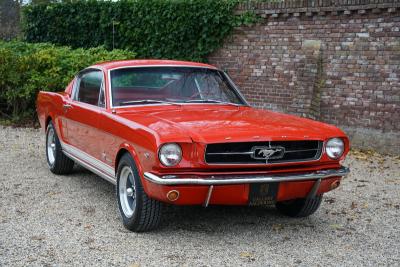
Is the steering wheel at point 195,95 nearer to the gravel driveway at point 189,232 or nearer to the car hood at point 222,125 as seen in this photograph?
the car hood at point 222,125

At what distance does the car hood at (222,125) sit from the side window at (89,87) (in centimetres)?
81

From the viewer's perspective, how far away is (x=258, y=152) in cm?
476

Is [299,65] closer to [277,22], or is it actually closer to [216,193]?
[277,22]

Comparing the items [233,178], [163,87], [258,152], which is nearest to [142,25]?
[163,87]

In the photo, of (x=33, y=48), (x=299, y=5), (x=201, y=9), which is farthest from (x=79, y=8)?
(x=299, y=5)

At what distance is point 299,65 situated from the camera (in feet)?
35.3

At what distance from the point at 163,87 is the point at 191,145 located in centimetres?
169

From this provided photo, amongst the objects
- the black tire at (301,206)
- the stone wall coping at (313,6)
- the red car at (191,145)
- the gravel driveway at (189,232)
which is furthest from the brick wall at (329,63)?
the black tire at (301,206)

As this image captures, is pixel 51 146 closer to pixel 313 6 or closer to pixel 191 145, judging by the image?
pixel 191 145

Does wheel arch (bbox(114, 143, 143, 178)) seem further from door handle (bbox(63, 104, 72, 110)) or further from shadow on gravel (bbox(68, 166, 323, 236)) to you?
door handle (bbox(63, 104, 72, 110))

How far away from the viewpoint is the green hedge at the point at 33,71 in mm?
11672

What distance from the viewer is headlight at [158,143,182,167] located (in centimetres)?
457

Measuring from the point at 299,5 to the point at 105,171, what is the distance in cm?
617

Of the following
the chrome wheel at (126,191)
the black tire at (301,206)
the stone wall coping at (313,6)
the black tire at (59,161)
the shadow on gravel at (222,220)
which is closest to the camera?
the chrome wheel at (126,191)
